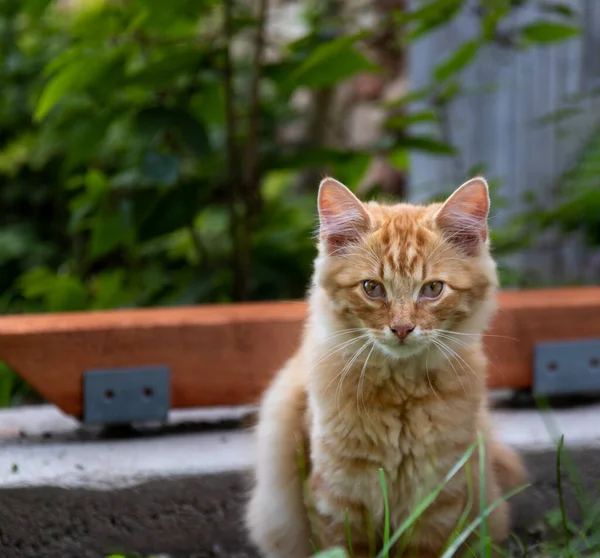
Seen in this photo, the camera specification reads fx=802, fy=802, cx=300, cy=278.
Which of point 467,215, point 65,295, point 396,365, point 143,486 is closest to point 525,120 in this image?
point 65,295

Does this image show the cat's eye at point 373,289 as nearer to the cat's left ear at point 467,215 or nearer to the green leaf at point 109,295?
the cat's left ear at point 467,215

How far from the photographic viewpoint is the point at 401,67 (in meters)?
4.98

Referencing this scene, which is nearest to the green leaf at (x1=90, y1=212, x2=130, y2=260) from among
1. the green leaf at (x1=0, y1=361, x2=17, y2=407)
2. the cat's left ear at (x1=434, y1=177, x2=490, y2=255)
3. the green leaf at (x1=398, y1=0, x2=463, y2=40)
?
the green leaf at (x1=0, y1=361, x2=17, y2=407)

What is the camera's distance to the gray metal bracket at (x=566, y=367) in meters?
2.46

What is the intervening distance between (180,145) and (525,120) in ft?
7.41

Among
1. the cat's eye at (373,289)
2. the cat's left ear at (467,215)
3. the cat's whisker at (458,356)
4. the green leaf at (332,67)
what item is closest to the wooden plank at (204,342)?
the cat's whisker at (458,356)

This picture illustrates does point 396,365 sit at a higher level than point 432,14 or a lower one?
lower

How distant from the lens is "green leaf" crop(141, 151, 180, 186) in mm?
2490

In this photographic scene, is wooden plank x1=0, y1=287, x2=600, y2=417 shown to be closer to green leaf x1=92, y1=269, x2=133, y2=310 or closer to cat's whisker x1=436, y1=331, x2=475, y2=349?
cat's whisker x1=436, y1=331, x2=475, y2=349

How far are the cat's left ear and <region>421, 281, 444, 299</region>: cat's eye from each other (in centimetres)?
12

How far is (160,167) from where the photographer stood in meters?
2.52

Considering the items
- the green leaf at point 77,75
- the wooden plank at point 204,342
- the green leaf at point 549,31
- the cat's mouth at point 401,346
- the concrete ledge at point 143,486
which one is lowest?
the concrete ledge at point 143,486

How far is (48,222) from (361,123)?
198 cm

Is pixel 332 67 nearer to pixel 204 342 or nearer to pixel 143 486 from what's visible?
pixel 204 342
